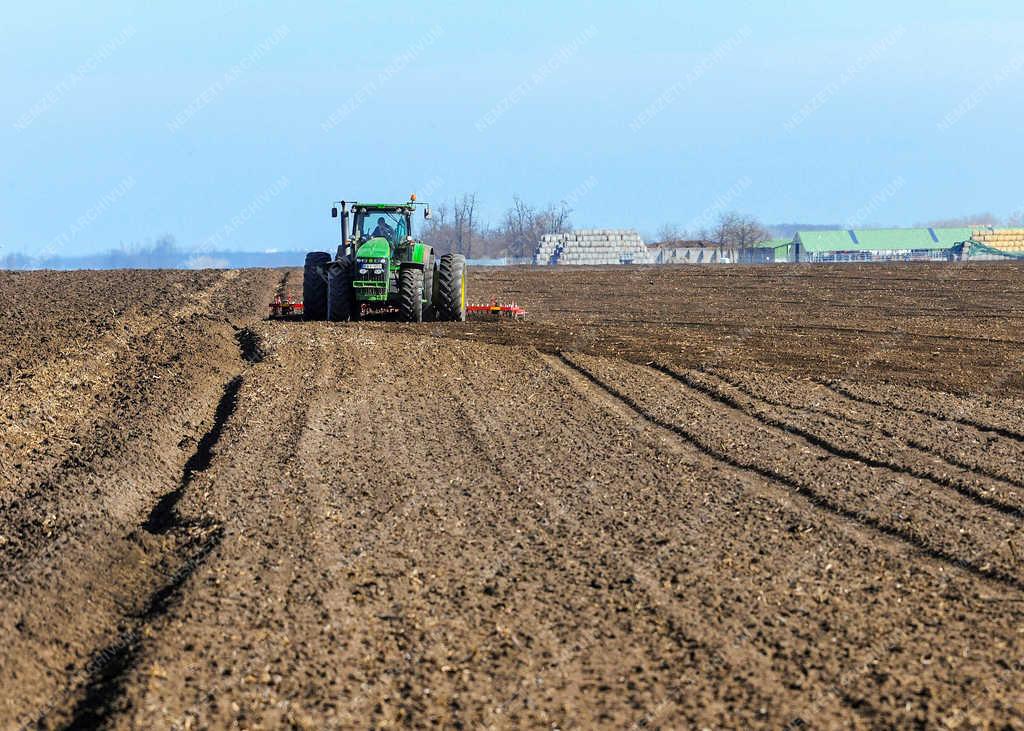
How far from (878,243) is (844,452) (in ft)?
304

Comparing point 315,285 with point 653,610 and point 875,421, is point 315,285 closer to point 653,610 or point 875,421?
point 875,421

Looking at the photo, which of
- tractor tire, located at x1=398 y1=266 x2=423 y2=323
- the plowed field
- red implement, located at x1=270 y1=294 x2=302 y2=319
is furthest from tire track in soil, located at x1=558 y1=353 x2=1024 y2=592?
red implement, located at x1=270 y1=294 x2=302 y2=319

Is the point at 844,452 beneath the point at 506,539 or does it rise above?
above

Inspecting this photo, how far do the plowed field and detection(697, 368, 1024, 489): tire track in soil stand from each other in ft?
0.25

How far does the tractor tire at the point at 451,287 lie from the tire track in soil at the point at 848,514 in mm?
9168

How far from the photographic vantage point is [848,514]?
8.16m

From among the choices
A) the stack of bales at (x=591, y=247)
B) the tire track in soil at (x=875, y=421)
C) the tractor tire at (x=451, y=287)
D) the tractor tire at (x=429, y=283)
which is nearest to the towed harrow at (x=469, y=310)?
the tractor tire at (x=451, y=287)

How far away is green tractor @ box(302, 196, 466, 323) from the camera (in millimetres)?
20141

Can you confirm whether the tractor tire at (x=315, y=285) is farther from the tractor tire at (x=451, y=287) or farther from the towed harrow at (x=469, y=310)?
the tractor tire at (x=451, y=287)

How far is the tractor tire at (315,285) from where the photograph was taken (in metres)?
21.0

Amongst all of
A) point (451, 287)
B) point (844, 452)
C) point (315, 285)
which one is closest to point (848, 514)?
point (844, 452)

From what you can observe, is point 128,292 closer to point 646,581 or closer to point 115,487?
point 115,487

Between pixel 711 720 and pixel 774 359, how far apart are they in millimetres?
11996

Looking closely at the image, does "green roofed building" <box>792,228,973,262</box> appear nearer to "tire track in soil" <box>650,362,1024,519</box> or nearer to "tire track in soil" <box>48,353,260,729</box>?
"tire track in soil" <box>650,362,1024,519</box>
